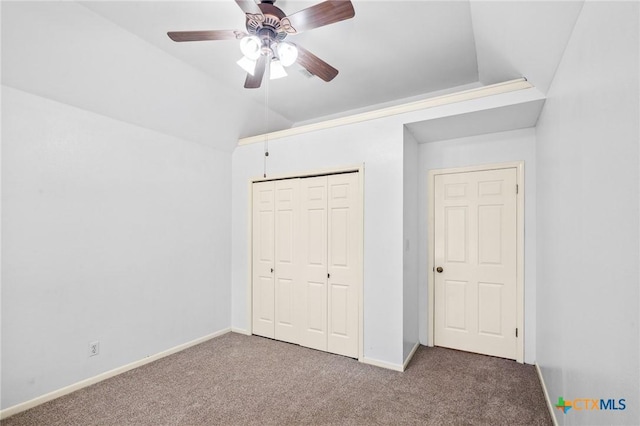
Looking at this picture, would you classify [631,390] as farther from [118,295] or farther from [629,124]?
[118,295]

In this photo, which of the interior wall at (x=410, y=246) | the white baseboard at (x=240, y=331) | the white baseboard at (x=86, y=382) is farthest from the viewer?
the white baseboard at (x=240, y=331)

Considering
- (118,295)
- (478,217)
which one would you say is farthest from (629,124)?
(118,295)

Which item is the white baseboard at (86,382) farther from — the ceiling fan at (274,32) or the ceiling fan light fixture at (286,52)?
the ceiling fan light fixture at (286,52)

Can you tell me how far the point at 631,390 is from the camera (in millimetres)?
989

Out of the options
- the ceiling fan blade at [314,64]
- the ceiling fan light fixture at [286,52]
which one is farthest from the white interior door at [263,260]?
the ceiling fan light fixture at [286,52]

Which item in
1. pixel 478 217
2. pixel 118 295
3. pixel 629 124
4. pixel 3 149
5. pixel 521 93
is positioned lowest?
pixel 118 295

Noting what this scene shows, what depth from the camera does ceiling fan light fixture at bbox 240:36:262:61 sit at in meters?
2.07

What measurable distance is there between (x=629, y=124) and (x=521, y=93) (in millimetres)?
1784

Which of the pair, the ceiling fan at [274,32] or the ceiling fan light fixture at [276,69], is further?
the ceiling fan light fixture at [276,69]

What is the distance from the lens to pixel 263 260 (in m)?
3.98

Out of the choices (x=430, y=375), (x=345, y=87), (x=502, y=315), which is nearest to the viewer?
(x=430, y=375)

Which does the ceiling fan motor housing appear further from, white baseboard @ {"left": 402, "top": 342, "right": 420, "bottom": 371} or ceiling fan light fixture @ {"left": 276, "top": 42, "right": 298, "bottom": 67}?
white baseboard @ {"left": 402, "top": 342, "right": 420, "bottom": 371}

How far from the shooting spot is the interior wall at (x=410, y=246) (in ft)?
10.3

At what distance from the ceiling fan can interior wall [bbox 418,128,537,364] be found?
1.83m
